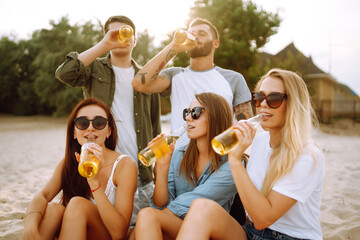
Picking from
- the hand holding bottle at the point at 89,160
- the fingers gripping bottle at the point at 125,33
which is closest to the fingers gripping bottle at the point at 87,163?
the hand holding bottle at the point at 89,160

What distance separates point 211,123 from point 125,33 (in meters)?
1.52

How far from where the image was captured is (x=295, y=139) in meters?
1.87

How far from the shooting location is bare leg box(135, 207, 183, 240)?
1991mm

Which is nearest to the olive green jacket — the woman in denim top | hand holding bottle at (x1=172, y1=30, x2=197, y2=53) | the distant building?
hand holding bottle at (x1=172, y1=30, x2=197, y2=53)

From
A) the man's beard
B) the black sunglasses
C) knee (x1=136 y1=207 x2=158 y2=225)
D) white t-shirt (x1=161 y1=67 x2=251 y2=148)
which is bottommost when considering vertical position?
knee (x1=136 y1=207 x2=158 y2=225)

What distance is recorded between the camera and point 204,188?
7.74ft

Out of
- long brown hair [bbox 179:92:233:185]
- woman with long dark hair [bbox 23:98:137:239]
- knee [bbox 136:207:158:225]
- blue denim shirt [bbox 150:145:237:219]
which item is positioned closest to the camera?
knee [bbox 136:207:158:225]

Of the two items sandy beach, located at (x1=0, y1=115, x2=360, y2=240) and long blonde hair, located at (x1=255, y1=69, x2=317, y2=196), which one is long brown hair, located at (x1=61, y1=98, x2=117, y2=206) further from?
long blonde hair, located at (x1=255, y1=69, x2=317, y2=196)

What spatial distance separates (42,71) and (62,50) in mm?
2777

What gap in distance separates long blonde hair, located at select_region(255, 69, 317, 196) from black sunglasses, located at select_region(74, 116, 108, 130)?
1.46m

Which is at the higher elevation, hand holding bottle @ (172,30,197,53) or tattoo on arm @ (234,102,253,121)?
hand holding bottle @ (172,30,197,53)

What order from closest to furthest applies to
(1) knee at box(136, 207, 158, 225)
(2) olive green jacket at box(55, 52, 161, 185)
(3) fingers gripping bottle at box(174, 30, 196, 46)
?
(1) knee at box(136, 207, 158, 225) → (3) fingers gripping bottle at box(174, 30, 196, 46) → (2) olive green jacket at box(55, 52, 161, 185)

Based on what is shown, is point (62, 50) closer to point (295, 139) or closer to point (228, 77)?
point (228, 77)

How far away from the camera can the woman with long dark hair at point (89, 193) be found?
217 centimetres
